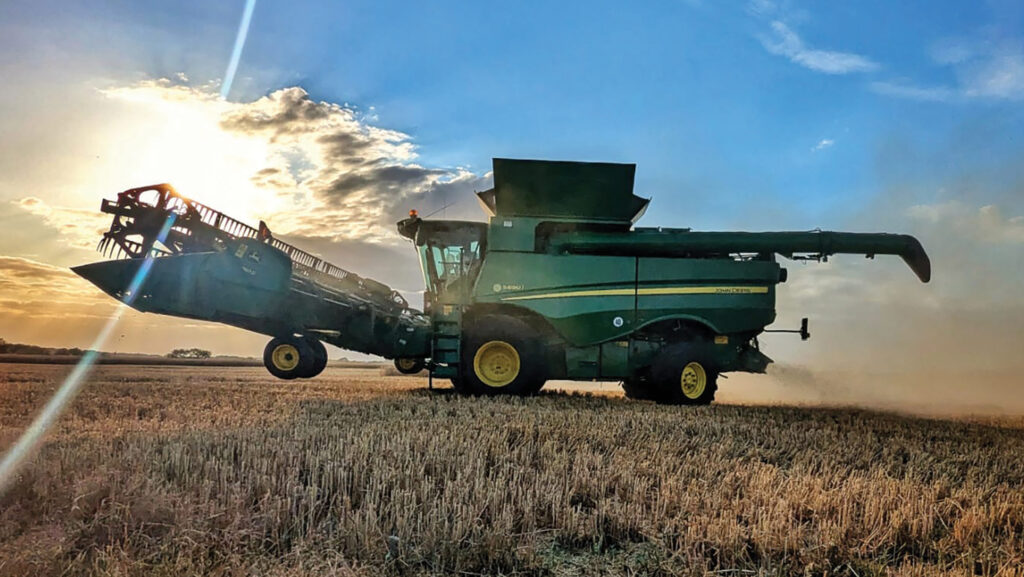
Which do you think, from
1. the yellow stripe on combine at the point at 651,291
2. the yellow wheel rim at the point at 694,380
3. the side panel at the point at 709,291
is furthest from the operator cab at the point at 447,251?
the yellow wheel rim at the point at 694,380

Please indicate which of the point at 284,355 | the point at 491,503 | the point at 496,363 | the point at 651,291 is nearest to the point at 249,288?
the point at 284,355

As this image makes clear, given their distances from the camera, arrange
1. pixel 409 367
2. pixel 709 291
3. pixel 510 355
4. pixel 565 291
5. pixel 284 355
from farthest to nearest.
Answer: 1. pixel 409 367
2. pixel 284 355
3. pixel 709 291
4. pixel 565 291
5. pixel 510 355

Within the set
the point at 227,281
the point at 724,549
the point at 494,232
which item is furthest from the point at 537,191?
the point at 724,549

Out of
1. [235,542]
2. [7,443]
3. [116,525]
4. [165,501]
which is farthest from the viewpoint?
[7,443]

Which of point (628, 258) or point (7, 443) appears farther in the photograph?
point (628, 258)

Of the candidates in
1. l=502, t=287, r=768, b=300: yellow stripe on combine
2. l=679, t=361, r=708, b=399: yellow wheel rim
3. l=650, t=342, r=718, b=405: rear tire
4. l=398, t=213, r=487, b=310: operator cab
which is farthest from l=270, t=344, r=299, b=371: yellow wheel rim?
l=679, t=361, r=708, b=399: yellow wheel rim

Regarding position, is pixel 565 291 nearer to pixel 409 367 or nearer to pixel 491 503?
pixel 409 367

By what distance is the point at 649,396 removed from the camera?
11.5m

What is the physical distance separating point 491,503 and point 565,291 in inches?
275

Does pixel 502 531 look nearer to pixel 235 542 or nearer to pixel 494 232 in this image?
pixel 235 542

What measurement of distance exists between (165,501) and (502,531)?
64.5 inches

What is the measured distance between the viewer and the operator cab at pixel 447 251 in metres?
10.7

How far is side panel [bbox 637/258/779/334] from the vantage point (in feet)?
34.1

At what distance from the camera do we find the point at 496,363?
10047 millimetres
